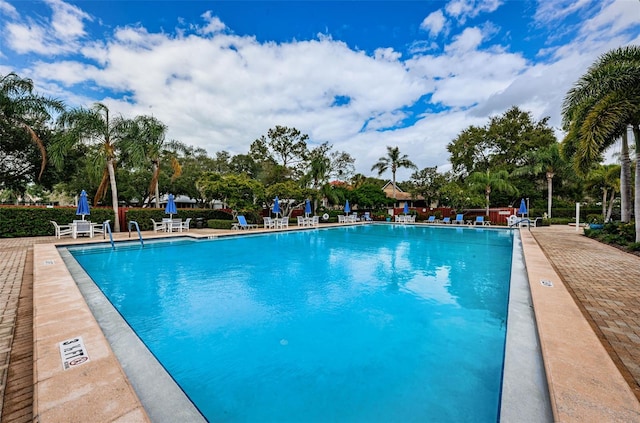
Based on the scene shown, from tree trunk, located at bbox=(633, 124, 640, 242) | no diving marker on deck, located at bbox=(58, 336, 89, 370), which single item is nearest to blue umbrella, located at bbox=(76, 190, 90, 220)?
no diving marker on deck, located at bbox=(58, 336, 89, 370)

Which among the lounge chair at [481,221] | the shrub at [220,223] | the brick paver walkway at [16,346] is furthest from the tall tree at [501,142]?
the brick paver walkway at [16,346]

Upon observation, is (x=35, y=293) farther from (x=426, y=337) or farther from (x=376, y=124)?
(x=376, y=124)

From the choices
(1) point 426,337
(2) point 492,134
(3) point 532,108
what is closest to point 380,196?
(2) point 492,134

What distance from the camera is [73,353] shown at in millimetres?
2533

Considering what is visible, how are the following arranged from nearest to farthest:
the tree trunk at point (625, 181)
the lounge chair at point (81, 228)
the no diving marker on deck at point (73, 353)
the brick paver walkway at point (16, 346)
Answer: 1. the brick paver walkway at point (16, 346)
2. the no diving marker on deck at point (73, 353)
3. the tree trunk at point (625, 181)
4. the lounge chair at point (81, 228)

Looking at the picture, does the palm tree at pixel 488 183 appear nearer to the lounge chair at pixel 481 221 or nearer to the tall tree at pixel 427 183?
the lounge chair at pixel 481 221

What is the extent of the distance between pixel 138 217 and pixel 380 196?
21.0 m

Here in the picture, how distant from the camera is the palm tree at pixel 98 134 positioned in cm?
1423

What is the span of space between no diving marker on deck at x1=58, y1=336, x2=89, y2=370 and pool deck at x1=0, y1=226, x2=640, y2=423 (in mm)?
46

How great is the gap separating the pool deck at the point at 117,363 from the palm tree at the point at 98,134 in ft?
39.4

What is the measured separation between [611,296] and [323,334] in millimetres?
4483

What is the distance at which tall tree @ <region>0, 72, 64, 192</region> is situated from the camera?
45.8 ft

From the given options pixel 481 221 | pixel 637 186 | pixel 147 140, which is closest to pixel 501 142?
pixel 481 221

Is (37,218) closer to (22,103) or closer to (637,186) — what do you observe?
(22,103)
